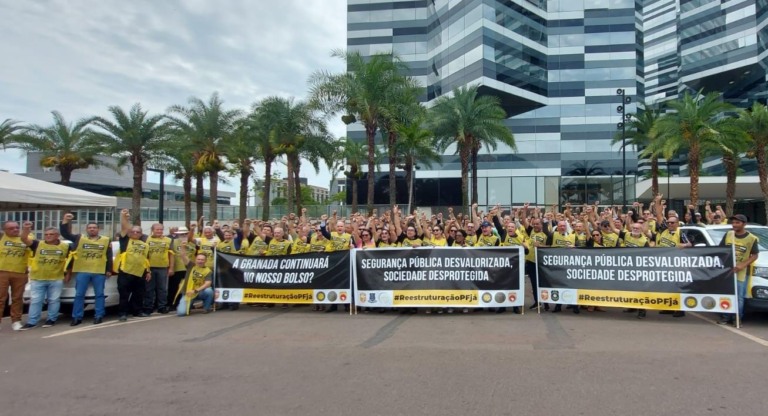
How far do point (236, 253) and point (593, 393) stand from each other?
7325mm

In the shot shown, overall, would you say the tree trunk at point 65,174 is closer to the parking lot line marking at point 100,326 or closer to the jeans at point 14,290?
the jeans at point 14,290

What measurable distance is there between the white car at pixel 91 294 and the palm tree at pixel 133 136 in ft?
60.4

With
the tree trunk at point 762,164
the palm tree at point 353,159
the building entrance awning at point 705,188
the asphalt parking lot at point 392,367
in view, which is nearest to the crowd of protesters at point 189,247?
the asphalt parking lot at point 392,367

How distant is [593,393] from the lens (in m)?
4.75

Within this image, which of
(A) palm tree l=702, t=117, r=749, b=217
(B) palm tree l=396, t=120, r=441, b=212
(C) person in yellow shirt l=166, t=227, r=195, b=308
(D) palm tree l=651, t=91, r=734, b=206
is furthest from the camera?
(B) palm tree l=396, t=120, r=441, b=212

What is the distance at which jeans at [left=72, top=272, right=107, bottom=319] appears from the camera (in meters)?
8.39

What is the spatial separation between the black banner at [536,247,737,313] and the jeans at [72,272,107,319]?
7546 millimetres

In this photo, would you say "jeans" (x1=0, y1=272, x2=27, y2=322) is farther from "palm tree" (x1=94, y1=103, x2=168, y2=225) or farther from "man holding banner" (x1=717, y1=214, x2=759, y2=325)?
"palm tree" (x1=94, y1=103, x2=168, y2=225)

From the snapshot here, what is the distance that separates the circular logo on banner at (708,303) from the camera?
8.01 metres

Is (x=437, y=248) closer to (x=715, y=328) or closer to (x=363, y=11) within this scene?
(x=715, y=328)

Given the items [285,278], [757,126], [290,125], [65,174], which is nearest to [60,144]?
[65,174]

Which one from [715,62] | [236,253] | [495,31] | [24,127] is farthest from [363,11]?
[236,253]

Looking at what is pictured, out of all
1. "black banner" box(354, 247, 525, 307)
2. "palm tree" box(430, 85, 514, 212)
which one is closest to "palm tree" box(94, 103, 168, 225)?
"palm tree" box(430, 85, 514, 212)

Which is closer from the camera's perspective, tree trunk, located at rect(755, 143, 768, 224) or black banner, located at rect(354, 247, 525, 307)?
black banner, located at rect(354, 247, 525, 307)
